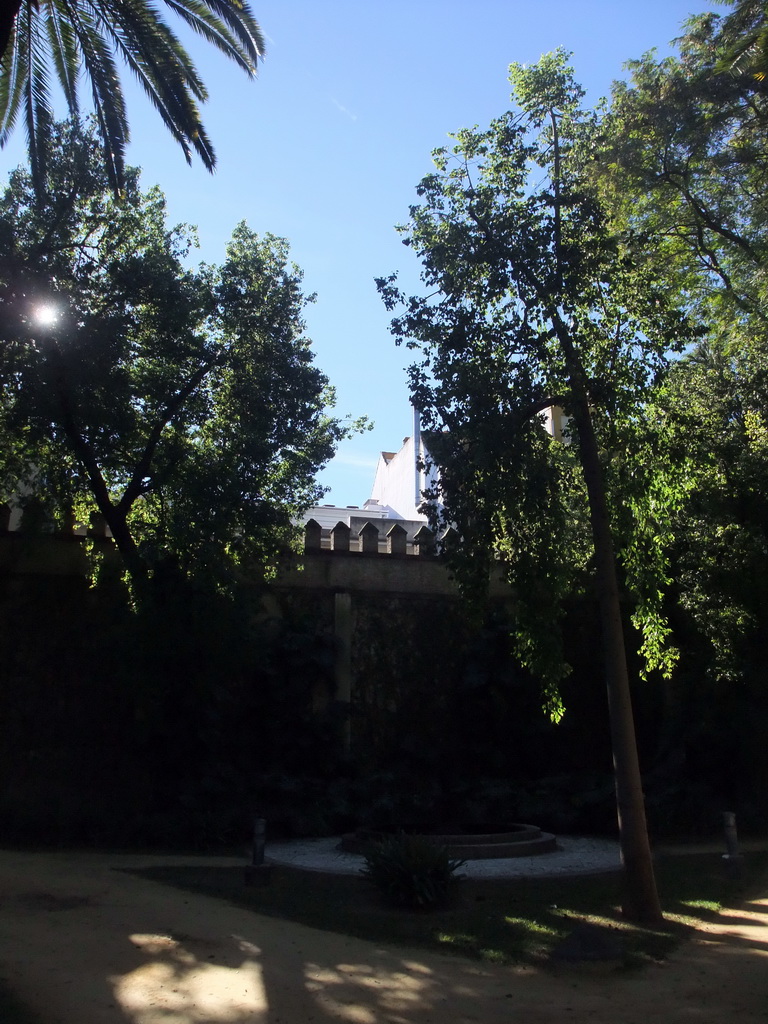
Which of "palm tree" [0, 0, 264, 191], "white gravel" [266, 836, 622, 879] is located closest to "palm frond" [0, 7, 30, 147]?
"palm tree" [0, 0, 264, 191]

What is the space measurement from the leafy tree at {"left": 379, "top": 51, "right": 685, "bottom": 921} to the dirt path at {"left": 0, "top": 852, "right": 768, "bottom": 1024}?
7.69 feet

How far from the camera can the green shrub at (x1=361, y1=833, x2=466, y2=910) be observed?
841 cm

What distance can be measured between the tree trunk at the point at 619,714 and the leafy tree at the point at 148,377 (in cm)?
607

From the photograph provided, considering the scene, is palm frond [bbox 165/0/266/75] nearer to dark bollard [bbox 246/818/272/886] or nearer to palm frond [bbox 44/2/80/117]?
palm frond [bbox 44/2/80/117]

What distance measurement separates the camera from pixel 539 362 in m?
8.93

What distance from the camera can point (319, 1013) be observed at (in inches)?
210

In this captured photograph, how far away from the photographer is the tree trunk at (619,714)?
7.96m

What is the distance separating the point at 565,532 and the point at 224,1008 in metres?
5.82

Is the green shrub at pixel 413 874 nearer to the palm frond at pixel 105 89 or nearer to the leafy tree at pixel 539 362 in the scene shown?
the leafy tree at pixel 539 362

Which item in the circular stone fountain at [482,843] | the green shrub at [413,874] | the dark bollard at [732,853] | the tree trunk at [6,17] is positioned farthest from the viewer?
the circular stone fountain at [482,843]

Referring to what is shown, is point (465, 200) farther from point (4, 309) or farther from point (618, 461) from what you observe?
point (4, 309)

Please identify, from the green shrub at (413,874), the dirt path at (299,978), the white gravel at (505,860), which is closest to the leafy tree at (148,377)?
the white gravel at (505,860)

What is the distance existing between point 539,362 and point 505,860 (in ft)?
21.0

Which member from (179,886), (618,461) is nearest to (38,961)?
(179,886)
